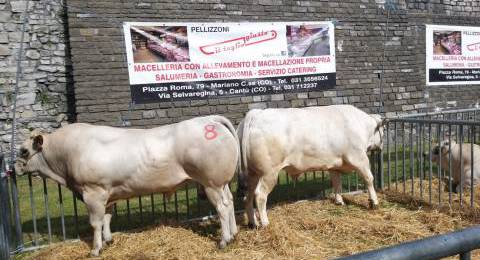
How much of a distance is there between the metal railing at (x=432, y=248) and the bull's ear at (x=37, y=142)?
4363 millimetres

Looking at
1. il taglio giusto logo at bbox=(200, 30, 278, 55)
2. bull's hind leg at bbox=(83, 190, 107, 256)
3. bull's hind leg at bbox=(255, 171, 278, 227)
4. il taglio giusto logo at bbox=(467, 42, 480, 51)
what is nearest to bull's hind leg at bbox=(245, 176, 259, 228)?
bull's hind leg at bbox=(255, 171, 278, 227)

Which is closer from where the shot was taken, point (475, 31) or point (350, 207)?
point (350, 207)

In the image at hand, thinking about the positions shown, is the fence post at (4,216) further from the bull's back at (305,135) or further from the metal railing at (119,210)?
the bull's back at (305,135)

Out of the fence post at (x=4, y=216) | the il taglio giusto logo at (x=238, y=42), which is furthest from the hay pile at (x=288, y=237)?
the il taglio giusto logo at (x=238, y=42)

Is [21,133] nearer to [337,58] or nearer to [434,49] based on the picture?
[337,58]

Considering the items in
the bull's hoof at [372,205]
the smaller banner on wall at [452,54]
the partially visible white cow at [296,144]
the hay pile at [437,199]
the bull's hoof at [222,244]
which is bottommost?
the hay pile at [437,199]

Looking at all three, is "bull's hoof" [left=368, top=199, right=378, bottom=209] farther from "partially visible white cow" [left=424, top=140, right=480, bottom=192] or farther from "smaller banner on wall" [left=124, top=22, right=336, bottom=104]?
"smaller banner on wall" [left=124, top=22, right=336, bottom=104]

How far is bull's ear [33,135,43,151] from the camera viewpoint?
16.1 feet

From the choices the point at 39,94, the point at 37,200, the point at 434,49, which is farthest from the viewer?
the point at 434,49

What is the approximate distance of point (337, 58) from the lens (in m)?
12.0

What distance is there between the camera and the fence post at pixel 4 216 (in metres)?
4.66

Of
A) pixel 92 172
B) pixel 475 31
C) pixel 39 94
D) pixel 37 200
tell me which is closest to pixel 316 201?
pixel 92 172

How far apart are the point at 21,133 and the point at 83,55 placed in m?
2.27

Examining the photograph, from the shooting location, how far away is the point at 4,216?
15.9ft
